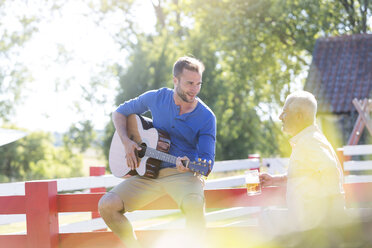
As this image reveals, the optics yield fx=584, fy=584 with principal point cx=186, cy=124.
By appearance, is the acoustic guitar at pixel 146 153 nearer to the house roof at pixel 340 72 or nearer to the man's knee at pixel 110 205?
the man's knee at pixel 110 205

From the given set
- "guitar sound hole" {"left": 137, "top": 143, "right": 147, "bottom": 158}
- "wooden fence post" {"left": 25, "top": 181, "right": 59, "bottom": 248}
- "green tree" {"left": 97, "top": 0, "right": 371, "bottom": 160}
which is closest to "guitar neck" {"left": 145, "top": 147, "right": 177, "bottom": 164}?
"guitar sound hole" {"left": 137, "top": 143, "right": 147, "bottom": 158}

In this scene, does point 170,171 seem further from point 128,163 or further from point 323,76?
point 323,76

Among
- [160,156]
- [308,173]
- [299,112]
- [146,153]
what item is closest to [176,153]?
[160,156]

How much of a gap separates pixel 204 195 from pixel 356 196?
3.96 feet

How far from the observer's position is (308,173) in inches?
142

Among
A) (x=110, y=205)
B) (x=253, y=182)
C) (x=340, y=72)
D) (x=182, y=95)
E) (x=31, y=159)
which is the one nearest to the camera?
(x=253, y=182)

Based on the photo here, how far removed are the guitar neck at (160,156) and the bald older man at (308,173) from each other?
1.19 metres

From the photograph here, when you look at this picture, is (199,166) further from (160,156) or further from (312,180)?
(312,180)

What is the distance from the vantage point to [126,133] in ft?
17.2

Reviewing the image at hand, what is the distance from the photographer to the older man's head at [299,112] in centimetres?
380

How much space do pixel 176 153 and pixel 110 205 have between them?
73cm

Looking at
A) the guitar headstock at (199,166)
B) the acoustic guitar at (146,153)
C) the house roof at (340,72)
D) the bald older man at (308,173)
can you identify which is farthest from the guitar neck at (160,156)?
the house roof at (340,72)

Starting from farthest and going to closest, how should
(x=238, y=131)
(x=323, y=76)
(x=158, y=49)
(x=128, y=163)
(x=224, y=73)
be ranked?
(x=238, y=131), (x=224, y=73), (x=158, y=49), (x=323, y=76), (x=128, y=163)

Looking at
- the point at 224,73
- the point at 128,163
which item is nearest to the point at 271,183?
the point at 128,163
